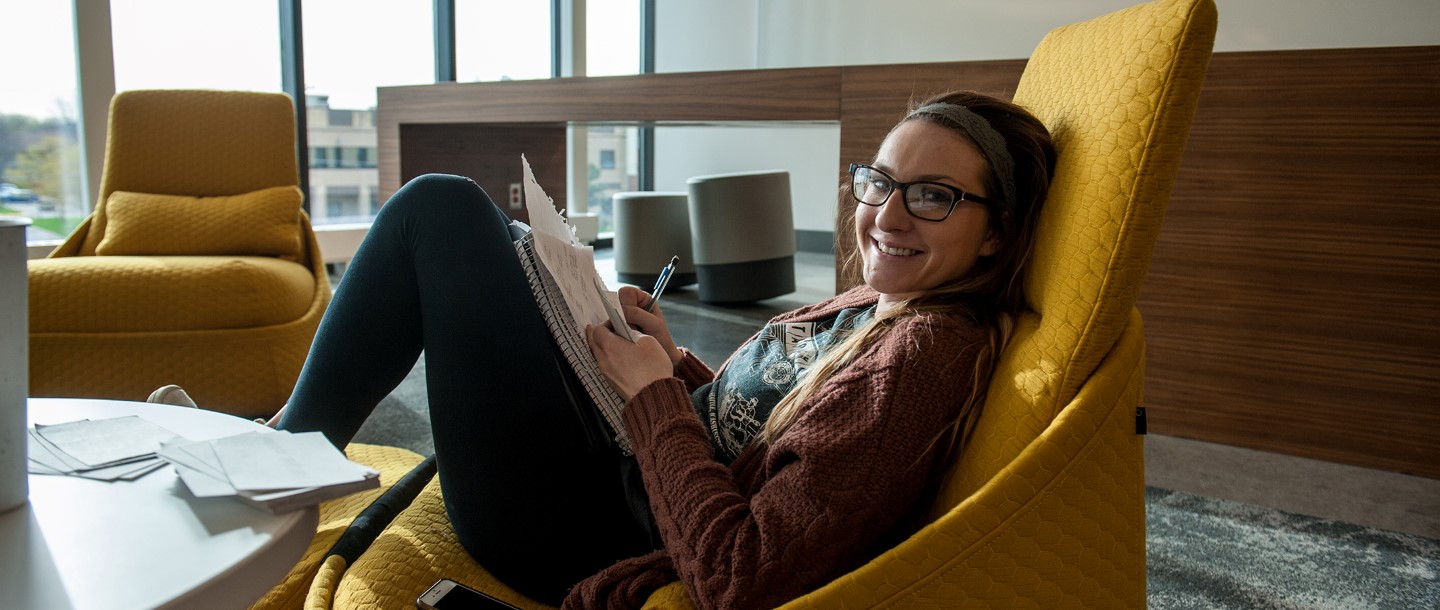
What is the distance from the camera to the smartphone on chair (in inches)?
31.7

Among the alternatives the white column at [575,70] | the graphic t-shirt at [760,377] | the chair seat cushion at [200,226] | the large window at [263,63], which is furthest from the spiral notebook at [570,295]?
the white column at [575,70]

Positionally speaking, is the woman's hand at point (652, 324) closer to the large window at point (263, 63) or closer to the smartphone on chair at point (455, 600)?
the smartphone on chair at point (455, 600)

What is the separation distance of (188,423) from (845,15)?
5.64 metres

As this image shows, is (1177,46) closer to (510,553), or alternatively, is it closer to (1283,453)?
(510,553)

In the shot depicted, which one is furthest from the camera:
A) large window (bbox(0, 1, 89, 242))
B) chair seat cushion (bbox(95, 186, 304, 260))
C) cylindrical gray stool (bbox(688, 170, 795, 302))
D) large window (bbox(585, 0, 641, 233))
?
large window (bbox(585, 0, 641, 233))

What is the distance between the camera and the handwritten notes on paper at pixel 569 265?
100cm

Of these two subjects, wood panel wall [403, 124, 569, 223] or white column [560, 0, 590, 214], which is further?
white column [560, 0, 590, 214]

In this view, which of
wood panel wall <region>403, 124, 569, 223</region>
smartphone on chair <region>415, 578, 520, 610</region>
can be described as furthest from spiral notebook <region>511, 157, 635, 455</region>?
wood panel wall <region>403, 124, 569, 223</region>

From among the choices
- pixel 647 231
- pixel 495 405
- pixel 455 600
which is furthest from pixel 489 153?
pixel 455 600

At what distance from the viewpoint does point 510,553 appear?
3.37 feet

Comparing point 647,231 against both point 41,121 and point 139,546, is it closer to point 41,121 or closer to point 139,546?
point 41,121

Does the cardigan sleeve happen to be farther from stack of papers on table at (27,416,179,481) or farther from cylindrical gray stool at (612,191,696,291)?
cylindrical gray stool at (612,191,696,291)

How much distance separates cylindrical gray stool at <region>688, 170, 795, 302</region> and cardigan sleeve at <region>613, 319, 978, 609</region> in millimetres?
3114

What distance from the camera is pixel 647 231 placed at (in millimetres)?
4316
